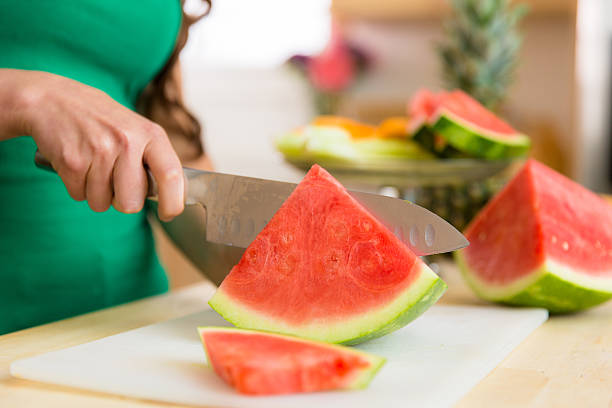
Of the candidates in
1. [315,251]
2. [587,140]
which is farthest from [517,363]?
[587,140]

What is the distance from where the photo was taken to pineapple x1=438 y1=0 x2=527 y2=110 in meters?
2.29

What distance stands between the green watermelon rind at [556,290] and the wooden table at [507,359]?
1.2 inches

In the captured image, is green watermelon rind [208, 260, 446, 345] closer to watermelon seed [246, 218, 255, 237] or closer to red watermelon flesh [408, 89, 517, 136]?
watermelon seed [246, 218, 255, 237]

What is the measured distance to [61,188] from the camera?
131 cm

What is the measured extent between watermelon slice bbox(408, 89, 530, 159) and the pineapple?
563 mm

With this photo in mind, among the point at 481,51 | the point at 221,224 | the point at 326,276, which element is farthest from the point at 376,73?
the point at 326,276

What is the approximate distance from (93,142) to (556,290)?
751 millimetres

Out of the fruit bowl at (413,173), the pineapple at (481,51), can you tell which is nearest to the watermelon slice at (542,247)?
the fruit bowl at (413,173)

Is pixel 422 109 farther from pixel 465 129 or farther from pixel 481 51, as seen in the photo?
pixel 481 51


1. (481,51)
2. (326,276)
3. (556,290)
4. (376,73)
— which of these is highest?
(481,51)

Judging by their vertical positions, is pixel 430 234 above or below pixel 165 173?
below

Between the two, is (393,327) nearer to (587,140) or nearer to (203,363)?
(203,363)

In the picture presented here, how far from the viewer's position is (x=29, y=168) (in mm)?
1277

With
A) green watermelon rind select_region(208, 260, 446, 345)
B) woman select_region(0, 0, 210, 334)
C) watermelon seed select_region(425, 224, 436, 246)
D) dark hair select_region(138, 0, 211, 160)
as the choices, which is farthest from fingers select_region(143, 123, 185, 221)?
dark hair select_region(138, 0, 211, 160)
